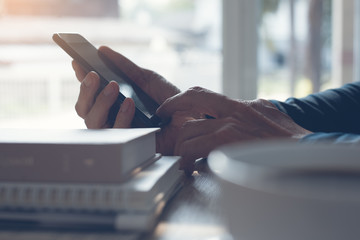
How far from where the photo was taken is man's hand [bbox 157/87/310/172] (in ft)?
2.03

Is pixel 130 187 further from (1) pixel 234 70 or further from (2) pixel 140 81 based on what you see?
(1) pixel 234 70

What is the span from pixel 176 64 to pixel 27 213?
2188mm

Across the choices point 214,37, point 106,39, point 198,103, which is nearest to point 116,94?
point 198,103

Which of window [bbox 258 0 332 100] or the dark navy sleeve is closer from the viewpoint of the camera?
the dark navy sleeve

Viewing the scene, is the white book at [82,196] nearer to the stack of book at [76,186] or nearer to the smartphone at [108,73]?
the stack of book at [76,186]

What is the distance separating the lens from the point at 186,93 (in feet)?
2.20

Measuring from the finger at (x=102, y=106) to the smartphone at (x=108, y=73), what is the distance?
11 millimetres

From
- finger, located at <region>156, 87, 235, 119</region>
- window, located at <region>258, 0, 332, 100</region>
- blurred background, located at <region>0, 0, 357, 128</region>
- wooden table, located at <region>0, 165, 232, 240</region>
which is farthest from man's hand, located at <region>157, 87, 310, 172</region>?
window, located at <region>258, 0, 332, 100</region>

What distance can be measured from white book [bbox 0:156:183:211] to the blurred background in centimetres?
154

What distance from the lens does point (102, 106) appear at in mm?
722

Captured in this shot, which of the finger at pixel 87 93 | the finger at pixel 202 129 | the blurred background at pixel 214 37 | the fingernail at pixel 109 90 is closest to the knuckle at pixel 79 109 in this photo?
the finger at pixel 87 93

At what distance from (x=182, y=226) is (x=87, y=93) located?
405mm

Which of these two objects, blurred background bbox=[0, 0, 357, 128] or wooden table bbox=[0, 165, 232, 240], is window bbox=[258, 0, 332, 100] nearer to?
blurred background bbox=[0, 0, 357, 128]

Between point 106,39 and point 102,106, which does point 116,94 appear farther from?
point 106,39
